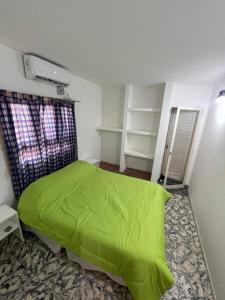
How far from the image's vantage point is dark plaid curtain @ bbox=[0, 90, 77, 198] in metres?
1.58

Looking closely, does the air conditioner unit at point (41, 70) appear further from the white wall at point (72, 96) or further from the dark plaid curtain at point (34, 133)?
the dark plaid curtain at point (34, 133)

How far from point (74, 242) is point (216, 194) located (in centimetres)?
175

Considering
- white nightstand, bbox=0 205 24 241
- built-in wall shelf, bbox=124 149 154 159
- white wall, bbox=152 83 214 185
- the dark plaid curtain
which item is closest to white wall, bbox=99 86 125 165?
built-in wall shelf, bbox=124 149 154 159

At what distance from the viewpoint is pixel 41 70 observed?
1734 mm

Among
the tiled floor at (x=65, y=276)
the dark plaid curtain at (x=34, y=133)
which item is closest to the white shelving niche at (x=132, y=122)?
the dark plaid curtain at (x=34, y=133)

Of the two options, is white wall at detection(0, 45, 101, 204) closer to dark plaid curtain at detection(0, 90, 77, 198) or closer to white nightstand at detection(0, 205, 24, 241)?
dark plaid curtain at detection(0, 90, 77, 198)

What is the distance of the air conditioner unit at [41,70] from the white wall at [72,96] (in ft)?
0.35

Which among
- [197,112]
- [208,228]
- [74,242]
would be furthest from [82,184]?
[197,112]

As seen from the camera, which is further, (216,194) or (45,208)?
(216,194)

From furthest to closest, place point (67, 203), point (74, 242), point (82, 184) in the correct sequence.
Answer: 1. point (82, 184)
2. point (67, 203)
3. point (74, 242)

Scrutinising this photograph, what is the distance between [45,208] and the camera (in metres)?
1.50

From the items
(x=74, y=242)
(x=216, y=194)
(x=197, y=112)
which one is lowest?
(x=74, y=242)

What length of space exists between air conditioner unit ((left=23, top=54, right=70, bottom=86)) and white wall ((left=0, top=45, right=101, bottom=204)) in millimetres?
107

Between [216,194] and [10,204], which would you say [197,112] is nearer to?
[216,194]
